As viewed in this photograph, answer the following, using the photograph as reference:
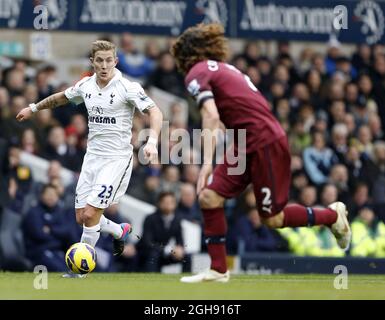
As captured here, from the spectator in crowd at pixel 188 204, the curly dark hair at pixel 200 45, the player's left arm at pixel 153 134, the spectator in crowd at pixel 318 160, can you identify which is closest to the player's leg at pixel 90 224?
the player's left arm at pixel 153 134

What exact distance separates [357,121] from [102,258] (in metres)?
6.84

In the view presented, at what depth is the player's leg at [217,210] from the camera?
1038 cm

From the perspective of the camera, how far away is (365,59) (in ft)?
72.5

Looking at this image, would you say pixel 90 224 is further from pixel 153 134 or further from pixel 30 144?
pixel 30 144

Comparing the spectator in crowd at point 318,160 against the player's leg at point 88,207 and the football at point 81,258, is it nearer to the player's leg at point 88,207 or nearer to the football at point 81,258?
the player's leg at point 88,207

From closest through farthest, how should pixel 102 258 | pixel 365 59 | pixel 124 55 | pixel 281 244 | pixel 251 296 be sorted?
1. pixel 251 296
2. pixel 102 258
3. pixel 281 244
4. pixel 124 55
5. pixel 365 59

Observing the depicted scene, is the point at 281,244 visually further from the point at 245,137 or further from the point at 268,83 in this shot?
the point at 245,137

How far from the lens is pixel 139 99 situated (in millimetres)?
11461

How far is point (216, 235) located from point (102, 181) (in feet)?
5.32

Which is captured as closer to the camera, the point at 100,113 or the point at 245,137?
the point at 245,137

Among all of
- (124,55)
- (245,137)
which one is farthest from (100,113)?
(124,55)

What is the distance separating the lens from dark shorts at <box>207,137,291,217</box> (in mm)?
10344

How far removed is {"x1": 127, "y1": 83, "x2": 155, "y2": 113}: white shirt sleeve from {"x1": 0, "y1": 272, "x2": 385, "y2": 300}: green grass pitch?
1673 mm
